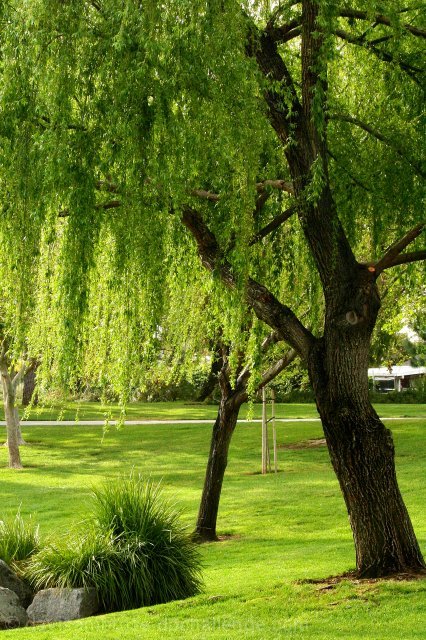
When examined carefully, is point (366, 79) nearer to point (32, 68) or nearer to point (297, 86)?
point (297, 86)

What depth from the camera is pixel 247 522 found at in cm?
1875

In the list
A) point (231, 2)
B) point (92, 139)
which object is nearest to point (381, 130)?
point (231, 2)

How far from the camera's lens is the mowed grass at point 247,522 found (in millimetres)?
9133

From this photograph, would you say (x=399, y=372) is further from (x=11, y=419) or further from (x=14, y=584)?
(x=14, y=584)

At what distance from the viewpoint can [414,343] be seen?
140 ft

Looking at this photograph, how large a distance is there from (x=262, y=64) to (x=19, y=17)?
2.71 meters

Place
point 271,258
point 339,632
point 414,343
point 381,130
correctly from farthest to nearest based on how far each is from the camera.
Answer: point 414,343 → point 271,258 → point 381,130 → point 339,632

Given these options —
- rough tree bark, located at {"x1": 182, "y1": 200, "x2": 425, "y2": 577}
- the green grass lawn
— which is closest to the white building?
the green grass lawn

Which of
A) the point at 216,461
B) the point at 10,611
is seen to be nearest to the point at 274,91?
the point at 10,611

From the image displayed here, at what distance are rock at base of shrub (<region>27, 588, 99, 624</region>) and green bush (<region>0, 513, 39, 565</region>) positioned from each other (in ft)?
4.12

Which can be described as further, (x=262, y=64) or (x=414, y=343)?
(x=414, y=343)

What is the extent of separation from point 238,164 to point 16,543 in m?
5.85

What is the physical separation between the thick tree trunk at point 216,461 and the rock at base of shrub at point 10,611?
18.5 feet

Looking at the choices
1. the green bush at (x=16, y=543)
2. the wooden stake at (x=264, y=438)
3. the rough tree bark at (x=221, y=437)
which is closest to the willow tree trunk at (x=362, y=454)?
the green bush at (x=16, y=543)
